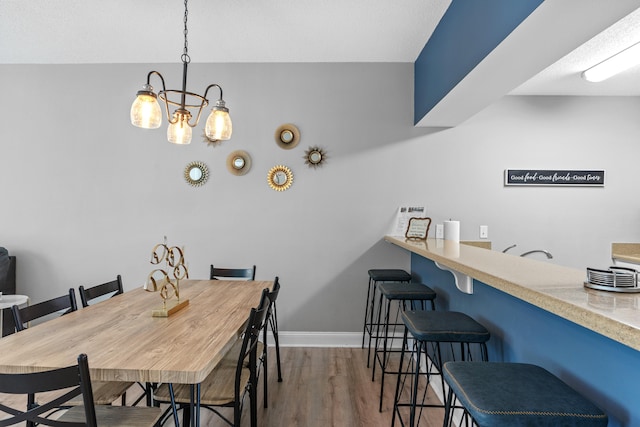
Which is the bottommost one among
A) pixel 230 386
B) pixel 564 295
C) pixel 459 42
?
pixel 230 386

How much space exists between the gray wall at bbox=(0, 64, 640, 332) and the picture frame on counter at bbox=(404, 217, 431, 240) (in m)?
0.25

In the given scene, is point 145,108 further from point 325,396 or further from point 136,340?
point 325,396

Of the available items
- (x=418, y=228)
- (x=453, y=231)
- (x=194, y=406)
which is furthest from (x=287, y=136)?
(x=194, y=406)

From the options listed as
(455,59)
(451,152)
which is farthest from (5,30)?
(451,152)

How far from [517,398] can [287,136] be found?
9.08 feet

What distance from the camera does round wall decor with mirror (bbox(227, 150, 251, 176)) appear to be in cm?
332

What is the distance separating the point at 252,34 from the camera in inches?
111

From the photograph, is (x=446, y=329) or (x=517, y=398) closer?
(x=517, y=398)

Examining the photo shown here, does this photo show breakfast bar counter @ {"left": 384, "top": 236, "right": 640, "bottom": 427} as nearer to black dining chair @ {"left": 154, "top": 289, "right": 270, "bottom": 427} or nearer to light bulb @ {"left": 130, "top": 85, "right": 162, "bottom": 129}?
black dining chair @ {"left": 154, "top": 289, "right": 270, "bottom": 427}

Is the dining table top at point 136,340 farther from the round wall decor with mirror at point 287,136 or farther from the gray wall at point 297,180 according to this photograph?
the round wall decor with mirror at point 287,136

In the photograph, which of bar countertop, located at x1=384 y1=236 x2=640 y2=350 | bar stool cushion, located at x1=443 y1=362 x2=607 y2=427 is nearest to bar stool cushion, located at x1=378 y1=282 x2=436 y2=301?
bar countertop, located at x1=384 y1=236 x2=640 y2=350

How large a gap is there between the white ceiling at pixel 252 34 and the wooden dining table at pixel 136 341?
1984 millimetres

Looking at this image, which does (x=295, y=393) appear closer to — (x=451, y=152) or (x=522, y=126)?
(x=451, y=152)

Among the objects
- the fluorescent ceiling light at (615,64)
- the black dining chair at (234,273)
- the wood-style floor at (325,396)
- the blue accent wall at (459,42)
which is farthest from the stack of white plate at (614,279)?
the black dining chair at (234,273)
